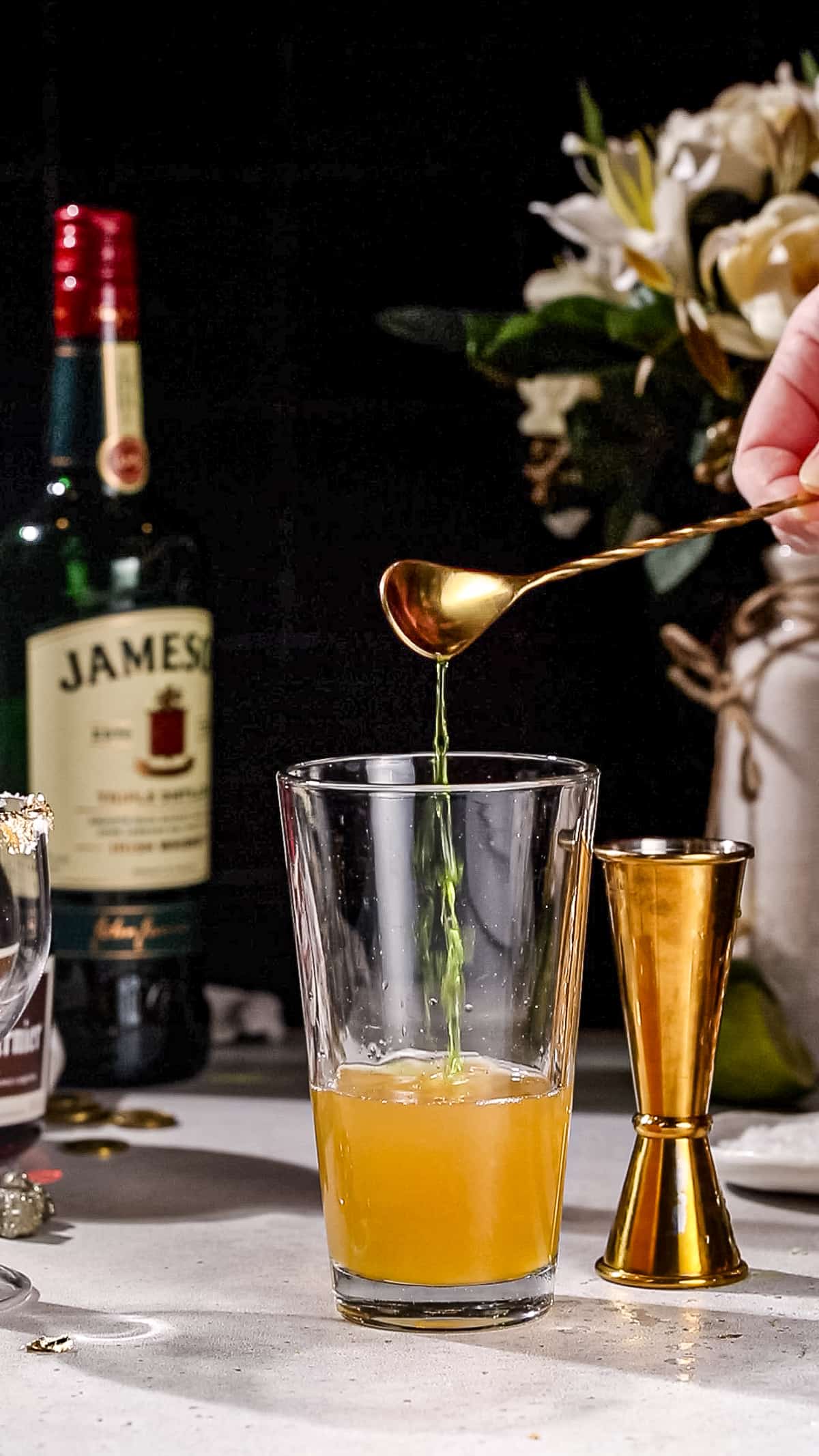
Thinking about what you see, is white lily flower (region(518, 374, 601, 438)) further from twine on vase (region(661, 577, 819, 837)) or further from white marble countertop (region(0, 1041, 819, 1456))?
white marble countertop (region(0, 1041, 819, 1456))

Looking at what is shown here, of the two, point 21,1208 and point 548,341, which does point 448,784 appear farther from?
point 548,341

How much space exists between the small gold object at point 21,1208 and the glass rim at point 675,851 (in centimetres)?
31

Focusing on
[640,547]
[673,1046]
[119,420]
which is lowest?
[673,1046]

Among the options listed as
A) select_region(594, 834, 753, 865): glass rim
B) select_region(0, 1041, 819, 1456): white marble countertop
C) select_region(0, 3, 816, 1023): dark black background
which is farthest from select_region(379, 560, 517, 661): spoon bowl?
select_region(0, 3, 816, 1023): dark black background

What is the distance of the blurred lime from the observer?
3.64 feet

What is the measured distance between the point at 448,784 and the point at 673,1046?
0.15 metres

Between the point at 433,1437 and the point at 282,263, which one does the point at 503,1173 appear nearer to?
the point at 433,1437

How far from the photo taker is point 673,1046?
0.82 m

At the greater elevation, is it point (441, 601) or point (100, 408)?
point (100, 408)

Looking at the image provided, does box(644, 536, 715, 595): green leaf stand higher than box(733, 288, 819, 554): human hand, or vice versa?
box(733, 288, 819, 554): human hand

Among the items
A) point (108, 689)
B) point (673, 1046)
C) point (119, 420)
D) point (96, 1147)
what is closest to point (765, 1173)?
point (673, 1046)

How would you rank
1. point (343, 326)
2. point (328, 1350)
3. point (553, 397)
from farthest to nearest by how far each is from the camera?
point (343, 326) < point (553, 397) < point (328, 1350)

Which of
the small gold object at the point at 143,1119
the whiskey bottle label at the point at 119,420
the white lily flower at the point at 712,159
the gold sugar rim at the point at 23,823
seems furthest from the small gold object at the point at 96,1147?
the white lily flower at the point at 712,159

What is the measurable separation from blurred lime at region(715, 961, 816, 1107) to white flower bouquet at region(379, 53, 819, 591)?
0.85 feet
